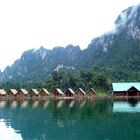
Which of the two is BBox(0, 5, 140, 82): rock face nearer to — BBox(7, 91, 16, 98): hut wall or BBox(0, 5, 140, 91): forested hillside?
BBox(0, 5, 140, 91): forested hillside

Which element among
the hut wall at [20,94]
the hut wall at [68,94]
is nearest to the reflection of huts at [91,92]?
the hut wall at [68,94]

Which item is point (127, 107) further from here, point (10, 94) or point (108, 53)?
point (108, 53)

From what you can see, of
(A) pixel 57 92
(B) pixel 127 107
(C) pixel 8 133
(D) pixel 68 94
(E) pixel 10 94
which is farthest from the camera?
(E) pixel 10 94

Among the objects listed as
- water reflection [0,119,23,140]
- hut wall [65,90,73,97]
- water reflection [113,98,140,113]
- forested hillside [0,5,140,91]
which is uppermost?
forested hillside [0,5,140,91]

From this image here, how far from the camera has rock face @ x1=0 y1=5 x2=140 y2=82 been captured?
123m

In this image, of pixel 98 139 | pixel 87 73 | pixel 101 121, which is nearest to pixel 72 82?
pixel 87 73

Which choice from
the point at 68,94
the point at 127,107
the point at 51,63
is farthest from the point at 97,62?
the point at 127,107

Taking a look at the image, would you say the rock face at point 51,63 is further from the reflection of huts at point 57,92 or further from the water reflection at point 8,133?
the water reflection at point 8,133

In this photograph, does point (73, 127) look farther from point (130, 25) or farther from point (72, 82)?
point (130, 25)

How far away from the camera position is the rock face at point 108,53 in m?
123

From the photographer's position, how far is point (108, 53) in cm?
13888

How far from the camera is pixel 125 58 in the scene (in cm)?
12188

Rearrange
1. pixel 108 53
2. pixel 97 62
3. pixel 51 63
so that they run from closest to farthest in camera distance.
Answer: pixel 97 62 < pixel 108 53 < pixel 51 63

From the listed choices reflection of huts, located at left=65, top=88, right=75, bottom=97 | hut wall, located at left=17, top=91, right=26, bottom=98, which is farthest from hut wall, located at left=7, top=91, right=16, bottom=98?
reflection of huts, located at left=65, top=88, right=75, bottom=97
